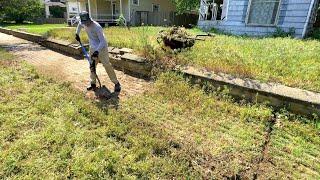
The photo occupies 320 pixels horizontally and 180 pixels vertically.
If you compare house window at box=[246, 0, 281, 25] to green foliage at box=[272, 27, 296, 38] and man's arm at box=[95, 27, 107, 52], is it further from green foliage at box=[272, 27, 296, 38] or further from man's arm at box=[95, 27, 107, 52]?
man's arm at box=[95, 27, 107, 52]

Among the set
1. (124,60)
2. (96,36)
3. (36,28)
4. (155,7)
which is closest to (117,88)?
(96,36)

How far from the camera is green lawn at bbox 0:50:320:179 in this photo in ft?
9.66

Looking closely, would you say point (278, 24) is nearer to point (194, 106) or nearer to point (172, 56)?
point (172, 56)

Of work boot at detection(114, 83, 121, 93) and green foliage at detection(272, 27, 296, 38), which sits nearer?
work boot at detection(114, 83, 121, 93)

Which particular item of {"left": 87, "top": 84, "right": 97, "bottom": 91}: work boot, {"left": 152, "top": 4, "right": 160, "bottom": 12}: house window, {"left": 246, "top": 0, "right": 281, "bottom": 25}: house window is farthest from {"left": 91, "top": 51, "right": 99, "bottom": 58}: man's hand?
{"left": 152, "top": 4, "right": 160, "bottom": 12}: house window

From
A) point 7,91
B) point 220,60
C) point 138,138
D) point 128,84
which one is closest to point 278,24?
point 220,60

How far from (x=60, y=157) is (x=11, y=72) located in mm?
4470

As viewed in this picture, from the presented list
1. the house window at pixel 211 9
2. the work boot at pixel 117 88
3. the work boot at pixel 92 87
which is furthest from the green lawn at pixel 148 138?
the house window at pixel 211 9

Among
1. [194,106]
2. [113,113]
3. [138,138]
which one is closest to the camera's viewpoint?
[138,138]

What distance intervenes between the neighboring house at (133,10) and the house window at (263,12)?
43.0 feet

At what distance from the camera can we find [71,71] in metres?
→ 6.93

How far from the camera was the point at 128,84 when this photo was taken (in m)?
5.83

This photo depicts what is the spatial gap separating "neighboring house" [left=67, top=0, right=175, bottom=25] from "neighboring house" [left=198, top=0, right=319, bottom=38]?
39.8 ft

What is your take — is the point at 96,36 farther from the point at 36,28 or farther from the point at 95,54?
the point at 36,28
